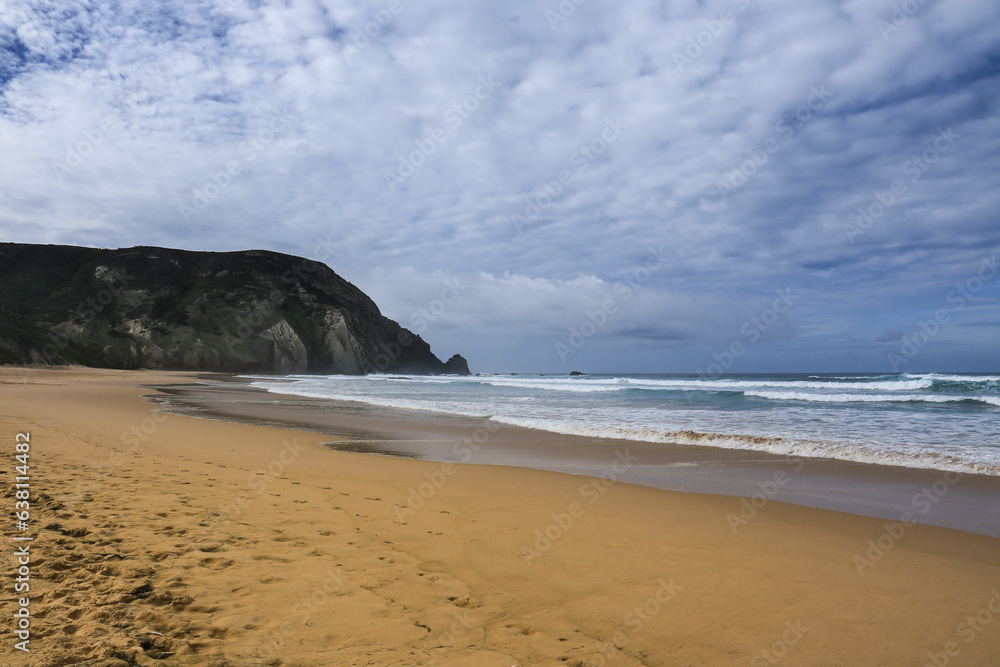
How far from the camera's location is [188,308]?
251 feet

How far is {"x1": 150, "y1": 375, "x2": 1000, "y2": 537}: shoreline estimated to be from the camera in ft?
20.6

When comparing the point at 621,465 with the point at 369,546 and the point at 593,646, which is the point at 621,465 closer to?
the point at 369,546

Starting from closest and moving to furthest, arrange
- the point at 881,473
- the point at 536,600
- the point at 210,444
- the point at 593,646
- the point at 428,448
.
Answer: the point at 593,646
the point at 536,600
the point at 881,473
the point at 210,444
the point at 428,448

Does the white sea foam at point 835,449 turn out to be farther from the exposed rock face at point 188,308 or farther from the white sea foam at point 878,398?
the exposed rock face at point 188,308

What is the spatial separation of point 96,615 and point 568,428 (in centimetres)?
1238

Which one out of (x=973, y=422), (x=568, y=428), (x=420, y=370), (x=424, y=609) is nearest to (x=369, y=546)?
(x=424, y=609)

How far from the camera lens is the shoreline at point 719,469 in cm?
627

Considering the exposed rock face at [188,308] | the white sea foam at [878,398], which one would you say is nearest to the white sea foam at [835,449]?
the white sea foam at [878,398]

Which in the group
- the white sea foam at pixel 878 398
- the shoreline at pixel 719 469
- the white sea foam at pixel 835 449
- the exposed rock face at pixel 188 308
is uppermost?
the exposed rock face at pixel 188 308

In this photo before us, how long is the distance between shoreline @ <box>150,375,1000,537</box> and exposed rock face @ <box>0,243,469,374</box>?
206ft

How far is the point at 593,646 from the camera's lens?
9.23 feet

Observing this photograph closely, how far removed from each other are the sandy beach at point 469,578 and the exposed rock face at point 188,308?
6772 centimetres

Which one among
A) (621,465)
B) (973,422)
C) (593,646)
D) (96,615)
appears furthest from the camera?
(973,422)

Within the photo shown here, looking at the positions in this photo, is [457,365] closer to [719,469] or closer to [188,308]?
[188,308]
